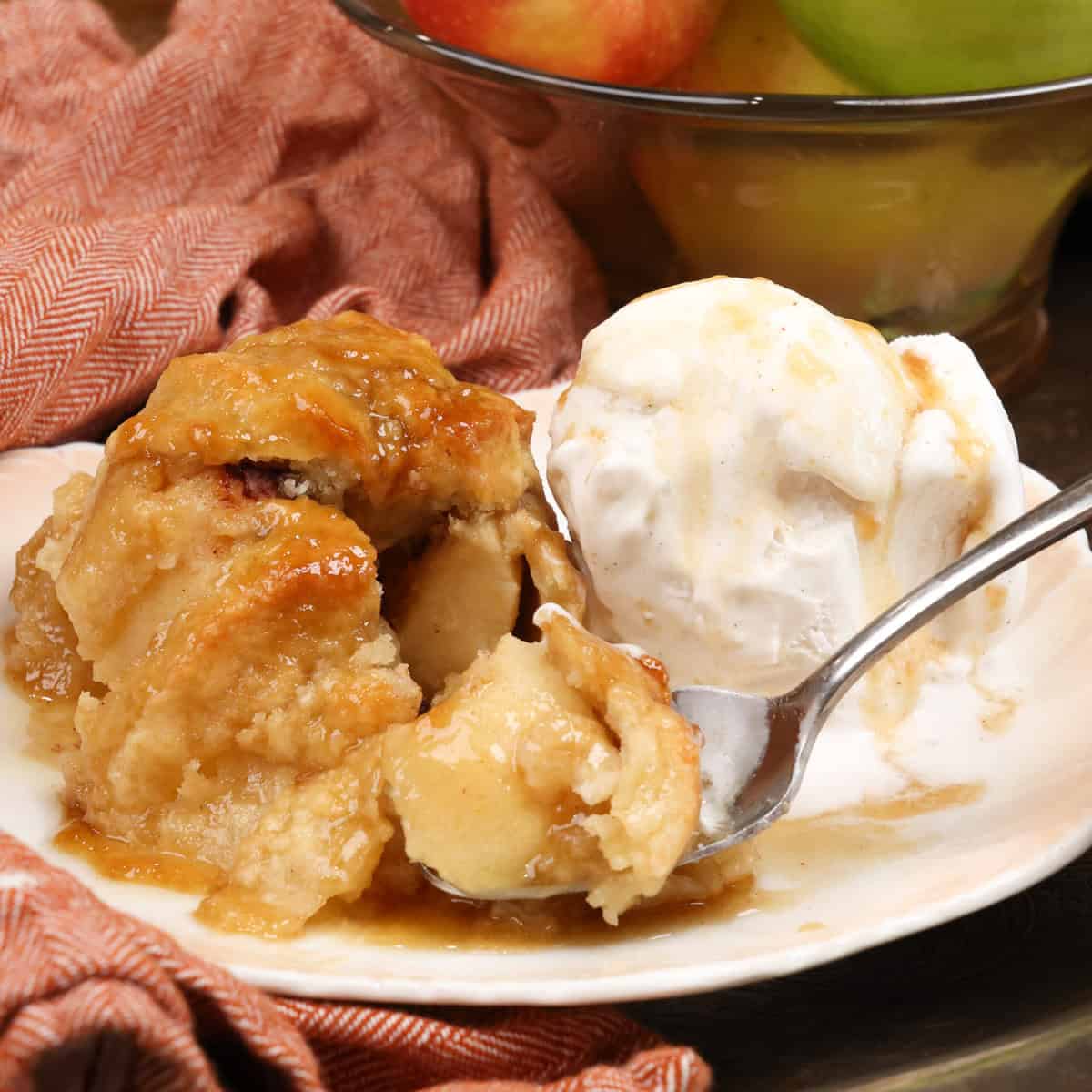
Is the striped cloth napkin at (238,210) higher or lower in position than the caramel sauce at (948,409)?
lower

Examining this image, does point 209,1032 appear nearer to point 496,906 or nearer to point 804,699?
point 496,906

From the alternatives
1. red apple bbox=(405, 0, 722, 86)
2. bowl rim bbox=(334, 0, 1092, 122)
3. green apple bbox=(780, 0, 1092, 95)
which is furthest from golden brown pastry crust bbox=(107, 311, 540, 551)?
green apple bbox=(780, 0, 1092, 95)

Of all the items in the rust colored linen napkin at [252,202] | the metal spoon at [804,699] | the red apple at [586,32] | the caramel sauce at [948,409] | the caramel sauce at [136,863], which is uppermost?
the red apple at [586,32]

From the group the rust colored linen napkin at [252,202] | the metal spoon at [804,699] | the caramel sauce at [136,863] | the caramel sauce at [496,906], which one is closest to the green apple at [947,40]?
the rust colored linen napkin at [252,202]

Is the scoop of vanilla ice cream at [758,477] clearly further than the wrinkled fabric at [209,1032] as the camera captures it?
Yes

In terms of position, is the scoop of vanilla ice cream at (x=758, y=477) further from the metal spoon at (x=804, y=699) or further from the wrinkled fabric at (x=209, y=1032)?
the wrinkled fabric at (x=209, y=1032)

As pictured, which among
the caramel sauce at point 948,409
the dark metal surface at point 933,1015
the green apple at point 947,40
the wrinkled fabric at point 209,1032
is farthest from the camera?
the green apple at point 947,40

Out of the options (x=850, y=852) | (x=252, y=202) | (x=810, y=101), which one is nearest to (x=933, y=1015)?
(x=850, y=852)
